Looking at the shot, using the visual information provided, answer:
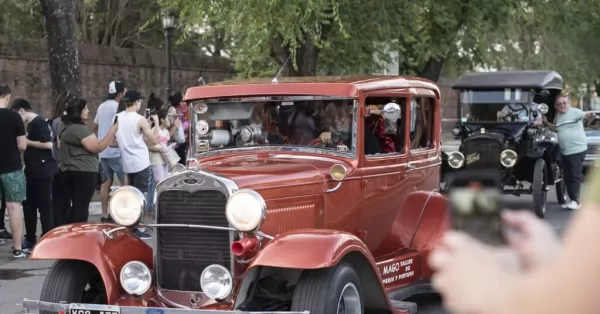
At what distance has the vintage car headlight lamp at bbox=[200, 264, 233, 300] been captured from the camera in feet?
16.4

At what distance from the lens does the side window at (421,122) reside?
22.1ft

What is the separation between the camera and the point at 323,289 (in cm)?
477

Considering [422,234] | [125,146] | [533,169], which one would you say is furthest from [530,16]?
[422,234]

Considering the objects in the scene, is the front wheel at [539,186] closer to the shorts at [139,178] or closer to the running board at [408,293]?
the shorts at [139,178]

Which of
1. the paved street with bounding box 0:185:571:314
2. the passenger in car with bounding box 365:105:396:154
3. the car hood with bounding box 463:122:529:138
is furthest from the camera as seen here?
the car hood with bounding box 463:122:529:138

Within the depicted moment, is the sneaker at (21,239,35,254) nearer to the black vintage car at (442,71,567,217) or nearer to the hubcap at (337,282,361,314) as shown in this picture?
the hubcap at (337,282,361,314)

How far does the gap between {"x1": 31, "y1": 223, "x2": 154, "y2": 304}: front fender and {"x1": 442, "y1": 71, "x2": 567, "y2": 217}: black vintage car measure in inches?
260

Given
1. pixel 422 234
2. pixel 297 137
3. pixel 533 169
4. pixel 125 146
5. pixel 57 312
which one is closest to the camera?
pixel 57 312

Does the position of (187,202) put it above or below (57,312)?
above

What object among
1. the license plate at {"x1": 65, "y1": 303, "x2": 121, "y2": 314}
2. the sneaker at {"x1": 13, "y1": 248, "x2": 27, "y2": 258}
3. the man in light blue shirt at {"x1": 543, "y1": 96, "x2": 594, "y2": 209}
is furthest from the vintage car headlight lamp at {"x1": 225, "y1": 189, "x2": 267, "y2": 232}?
the man in light blue shirt at {"x1": 543, "y1": 96, "x2": 594, "y2": 209}

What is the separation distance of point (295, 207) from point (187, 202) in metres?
0.74

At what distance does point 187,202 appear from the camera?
5168 millimetres

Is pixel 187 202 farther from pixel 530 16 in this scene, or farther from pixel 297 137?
pixel 530 16

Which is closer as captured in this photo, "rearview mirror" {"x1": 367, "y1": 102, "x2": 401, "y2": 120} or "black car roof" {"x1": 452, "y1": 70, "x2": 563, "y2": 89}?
"rearview mirror" {"x1": 367, "y1": 102, "x2": 401, "y2": 120}
